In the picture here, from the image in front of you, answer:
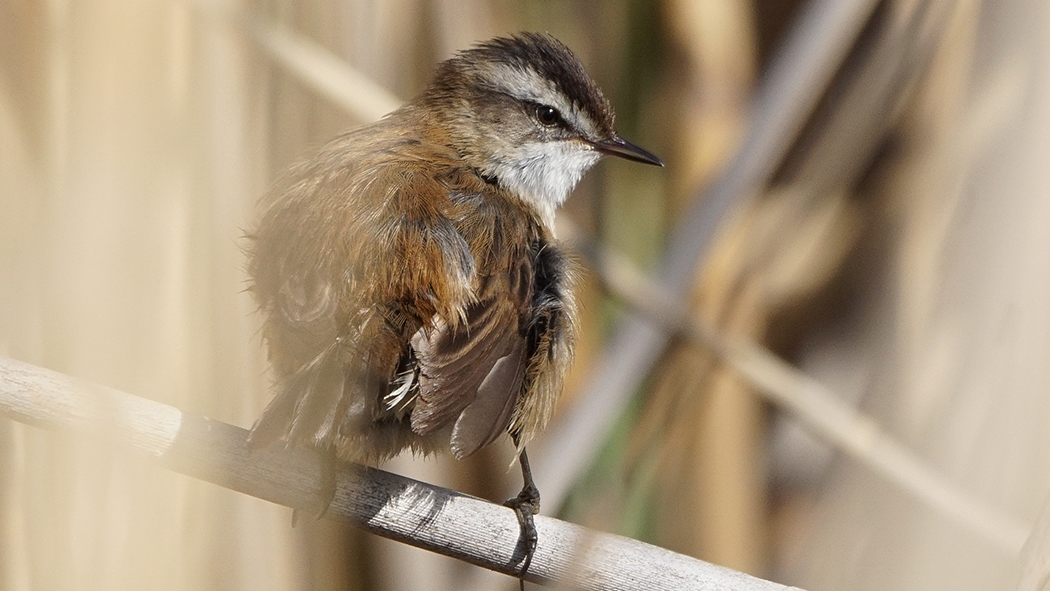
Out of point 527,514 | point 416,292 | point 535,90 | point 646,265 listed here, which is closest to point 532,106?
point 535,90

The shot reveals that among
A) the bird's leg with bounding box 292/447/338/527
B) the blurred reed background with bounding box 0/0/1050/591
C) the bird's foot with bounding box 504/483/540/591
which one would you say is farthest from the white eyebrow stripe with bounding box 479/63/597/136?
the bird's leg with bounding box 292/447/338/527

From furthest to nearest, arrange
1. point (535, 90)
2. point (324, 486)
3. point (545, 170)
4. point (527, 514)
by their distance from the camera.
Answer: point (535, 90), point (545, 170), point (527, 514), point (324, 486)

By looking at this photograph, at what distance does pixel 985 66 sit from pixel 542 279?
4.79 feet

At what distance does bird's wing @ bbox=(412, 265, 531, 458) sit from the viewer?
166 centimetres

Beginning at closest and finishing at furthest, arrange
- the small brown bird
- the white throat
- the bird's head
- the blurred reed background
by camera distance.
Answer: the blurred reed background → the small brown bird → the white throat → the bird's head

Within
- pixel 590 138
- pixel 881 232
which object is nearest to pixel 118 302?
pixel 590 138

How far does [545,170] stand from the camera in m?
2.37

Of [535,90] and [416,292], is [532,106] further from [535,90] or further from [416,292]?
[416,292]

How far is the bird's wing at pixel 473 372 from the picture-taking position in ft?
5.44

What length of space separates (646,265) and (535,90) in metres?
0.61

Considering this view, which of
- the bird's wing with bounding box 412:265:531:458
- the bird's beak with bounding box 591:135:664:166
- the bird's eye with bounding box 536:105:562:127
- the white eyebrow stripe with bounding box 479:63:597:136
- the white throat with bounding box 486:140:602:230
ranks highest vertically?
the white eyebrow stripe with bounding box 479:63:597:136

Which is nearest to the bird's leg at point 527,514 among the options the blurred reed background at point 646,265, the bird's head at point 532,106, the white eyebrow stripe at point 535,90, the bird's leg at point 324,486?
the blurred reed background at point 646,265

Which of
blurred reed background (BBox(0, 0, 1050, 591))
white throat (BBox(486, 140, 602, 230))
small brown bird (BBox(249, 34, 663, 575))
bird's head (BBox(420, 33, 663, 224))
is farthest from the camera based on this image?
bird's head (BBox(420, 33, 663, 224))

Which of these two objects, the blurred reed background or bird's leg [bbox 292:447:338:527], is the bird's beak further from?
bird's leg [bbox 292:447:338:527]
